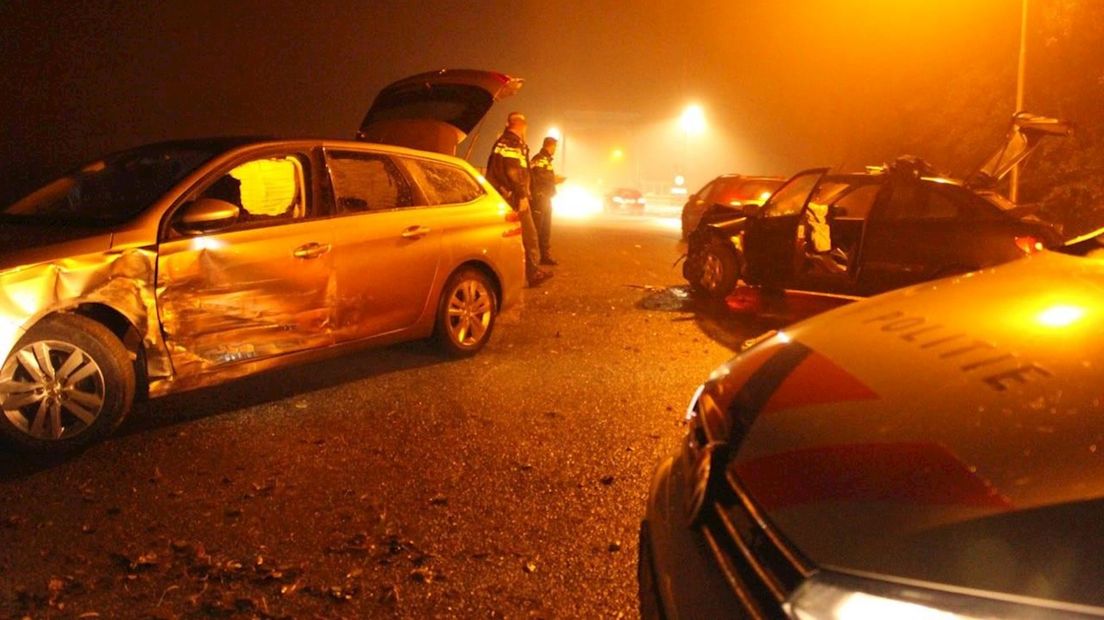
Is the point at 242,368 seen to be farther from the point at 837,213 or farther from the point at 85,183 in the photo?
the point at 837,213

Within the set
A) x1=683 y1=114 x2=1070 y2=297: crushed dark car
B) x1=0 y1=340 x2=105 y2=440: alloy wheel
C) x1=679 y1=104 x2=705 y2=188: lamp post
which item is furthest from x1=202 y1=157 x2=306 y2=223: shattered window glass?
x1=679 y1=104 x2=705 y2=188: lamp post

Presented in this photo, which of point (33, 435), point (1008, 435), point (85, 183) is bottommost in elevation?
point (33, 435)

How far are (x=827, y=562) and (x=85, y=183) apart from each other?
16.8 feet

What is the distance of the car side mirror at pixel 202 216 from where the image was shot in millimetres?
4949

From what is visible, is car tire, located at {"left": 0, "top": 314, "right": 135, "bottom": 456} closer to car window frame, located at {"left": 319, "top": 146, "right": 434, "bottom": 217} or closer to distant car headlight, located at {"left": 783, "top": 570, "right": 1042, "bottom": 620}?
car window frame, located at {"left": 319, "top": 146, "right": 434, "bottom": 217}

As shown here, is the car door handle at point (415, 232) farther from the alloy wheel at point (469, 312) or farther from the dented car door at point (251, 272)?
the dented car door at point (251, 272)

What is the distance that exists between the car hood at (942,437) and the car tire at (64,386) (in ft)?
10.5

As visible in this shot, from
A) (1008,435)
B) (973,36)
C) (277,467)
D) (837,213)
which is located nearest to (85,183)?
(277,467)

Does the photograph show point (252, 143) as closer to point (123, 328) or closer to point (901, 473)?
point (123, 328)

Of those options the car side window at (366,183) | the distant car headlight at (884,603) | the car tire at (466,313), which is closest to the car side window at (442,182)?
the car side window at (366,183)

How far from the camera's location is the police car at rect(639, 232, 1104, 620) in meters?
1.60

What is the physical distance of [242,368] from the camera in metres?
5.24

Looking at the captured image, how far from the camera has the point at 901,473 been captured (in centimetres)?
188

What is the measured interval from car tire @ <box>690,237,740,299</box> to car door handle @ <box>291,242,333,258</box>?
207 inches
